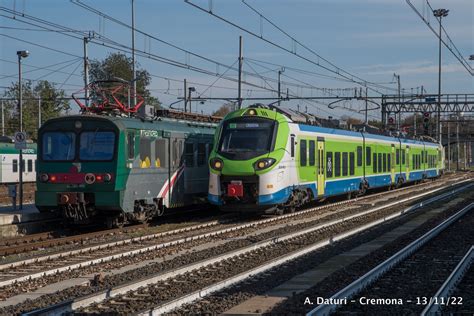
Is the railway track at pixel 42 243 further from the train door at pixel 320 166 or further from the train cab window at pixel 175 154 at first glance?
the train door at pixel 320 166

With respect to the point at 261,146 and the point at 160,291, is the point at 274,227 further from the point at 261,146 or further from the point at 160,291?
the point at 160,291

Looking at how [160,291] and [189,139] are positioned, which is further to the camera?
[189,139]

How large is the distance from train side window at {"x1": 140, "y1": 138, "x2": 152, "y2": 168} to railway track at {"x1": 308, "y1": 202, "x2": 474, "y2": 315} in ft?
24.6

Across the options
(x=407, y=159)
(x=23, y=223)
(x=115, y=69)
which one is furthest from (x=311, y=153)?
(x=115, y=69)

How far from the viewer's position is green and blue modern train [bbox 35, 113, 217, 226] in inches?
683

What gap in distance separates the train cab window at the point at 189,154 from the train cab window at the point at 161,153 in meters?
1.44

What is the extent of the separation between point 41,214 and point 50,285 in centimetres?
994

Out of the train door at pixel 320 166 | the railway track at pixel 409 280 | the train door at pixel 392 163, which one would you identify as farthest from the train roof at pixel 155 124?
the train door at pixel 392 163

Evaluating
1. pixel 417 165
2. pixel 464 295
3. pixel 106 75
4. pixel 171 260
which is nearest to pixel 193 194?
pixel 171 260

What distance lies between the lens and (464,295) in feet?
31.1

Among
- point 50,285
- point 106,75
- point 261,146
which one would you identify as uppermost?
point 106,75

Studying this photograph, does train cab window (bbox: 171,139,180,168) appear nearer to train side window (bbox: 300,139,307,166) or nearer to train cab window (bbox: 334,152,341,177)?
train side window (bbox: 300,139,307,166)

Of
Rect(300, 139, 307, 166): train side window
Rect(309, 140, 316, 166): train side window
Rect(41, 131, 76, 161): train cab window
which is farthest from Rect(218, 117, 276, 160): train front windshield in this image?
Rect(41, 131, 76, 161): train cab window

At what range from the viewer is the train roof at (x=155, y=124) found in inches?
695
